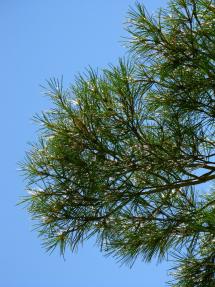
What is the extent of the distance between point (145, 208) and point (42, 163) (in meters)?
0.42

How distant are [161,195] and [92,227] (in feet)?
0.98

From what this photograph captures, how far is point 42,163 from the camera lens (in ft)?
6.57

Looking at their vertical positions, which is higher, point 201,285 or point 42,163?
point 42,163

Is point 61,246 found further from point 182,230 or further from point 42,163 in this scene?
point 182,230

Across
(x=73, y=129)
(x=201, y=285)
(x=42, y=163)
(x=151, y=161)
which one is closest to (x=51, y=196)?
(x=42, y=163)

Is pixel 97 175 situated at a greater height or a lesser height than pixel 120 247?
greater

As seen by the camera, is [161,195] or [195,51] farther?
[161,195]

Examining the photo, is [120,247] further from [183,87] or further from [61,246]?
[183,87]

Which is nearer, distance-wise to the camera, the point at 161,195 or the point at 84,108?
the point at 84,108

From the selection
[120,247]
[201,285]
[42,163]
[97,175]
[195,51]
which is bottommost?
[201,285]

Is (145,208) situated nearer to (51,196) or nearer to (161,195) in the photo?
(161,195)

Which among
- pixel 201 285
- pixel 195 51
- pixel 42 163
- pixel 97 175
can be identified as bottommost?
pixel 201 285

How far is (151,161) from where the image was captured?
6.11 ft

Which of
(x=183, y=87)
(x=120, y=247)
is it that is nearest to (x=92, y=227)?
(x=120, y=247)
